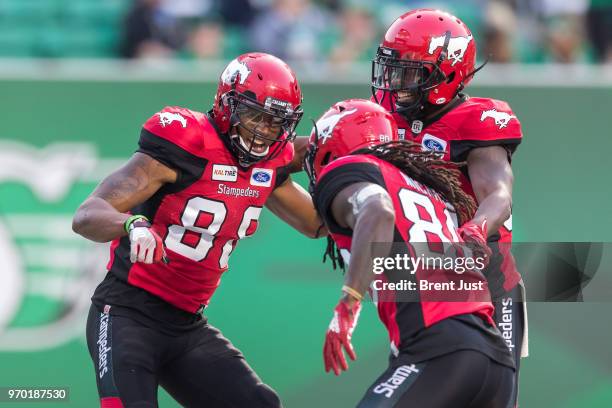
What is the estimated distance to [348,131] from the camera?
401cm

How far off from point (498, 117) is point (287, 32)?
3.77 m

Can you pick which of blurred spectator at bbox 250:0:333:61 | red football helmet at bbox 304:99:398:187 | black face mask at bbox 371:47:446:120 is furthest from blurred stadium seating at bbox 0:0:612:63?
red football helmet at bbox 304:99:398:187

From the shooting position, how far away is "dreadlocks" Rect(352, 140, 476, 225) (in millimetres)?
3916

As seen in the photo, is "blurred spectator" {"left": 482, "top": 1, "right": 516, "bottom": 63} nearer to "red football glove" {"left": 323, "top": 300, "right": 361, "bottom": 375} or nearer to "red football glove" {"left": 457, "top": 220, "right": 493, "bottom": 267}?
"red football glove" {"left": 457, "top": 220, "right": 493, "bottom": 267}

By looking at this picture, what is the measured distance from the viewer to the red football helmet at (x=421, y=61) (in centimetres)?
475

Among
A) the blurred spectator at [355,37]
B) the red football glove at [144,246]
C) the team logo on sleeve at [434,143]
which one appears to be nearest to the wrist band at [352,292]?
the red football glove at [144,246]

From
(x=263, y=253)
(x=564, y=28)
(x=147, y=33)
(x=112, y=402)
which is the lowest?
(x=263, y=253)

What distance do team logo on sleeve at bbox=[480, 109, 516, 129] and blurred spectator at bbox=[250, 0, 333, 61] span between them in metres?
3.57

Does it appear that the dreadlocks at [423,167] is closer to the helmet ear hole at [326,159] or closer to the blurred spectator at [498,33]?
the helmet ear hole at [326,159]

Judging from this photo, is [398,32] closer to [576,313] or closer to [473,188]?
[473,188]

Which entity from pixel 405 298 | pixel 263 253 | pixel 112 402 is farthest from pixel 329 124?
pixel 263 253

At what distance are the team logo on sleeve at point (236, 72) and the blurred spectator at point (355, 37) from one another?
3.41 m

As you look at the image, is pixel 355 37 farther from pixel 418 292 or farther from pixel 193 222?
pixel 418 292

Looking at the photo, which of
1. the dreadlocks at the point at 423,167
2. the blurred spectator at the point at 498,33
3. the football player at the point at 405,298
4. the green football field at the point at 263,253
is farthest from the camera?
the blurred spectator at the point at 498,33
